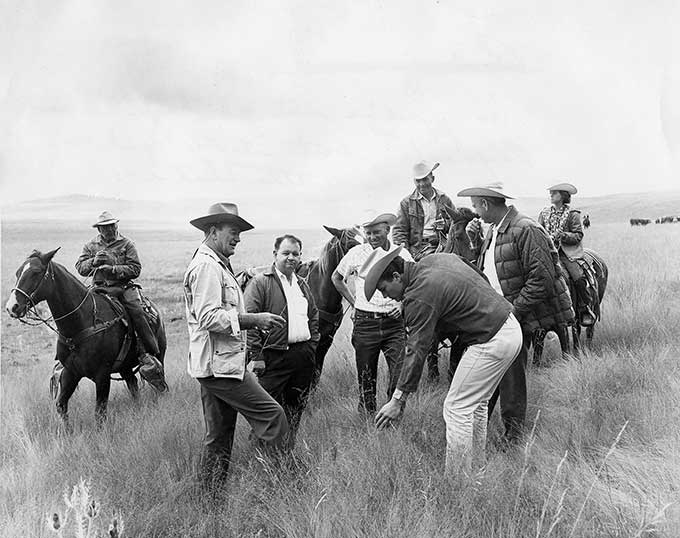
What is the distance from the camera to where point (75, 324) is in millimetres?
6691

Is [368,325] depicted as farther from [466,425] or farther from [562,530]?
[562,530]

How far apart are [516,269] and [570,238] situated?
353 centimetres

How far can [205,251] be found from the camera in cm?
409

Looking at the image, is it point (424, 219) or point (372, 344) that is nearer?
point (372, 344)

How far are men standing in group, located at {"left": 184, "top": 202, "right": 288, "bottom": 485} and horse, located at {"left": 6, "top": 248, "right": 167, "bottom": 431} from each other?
2859 millimetres

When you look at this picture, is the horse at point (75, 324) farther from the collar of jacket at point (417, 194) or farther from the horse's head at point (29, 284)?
the collar of jacket at point (417, 194)

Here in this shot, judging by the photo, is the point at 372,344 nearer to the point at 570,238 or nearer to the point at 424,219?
the point at 424,219

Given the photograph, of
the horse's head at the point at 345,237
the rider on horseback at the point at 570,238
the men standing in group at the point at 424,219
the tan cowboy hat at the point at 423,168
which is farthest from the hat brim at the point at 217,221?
the rider on horseback at the point at 570,238

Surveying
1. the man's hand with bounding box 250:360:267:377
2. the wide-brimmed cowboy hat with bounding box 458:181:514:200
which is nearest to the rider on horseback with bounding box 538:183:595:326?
the wide-brimmed cowboy hat with bounding box 458:181:514:200

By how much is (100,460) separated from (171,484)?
98 cm

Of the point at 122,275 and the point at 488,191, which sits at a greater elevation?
the point at 488,191

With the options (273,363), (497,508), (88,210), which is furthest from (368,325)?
(88,210)

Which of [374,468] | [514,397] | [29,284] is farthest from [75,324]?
[514,397]

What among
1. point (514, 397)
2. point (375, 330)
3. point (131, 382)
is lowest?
point (131, 382)
